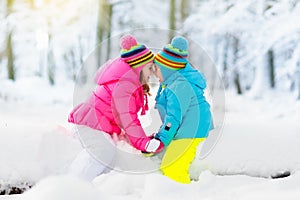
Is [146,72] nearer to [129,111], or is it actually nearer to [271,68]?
[129,111]

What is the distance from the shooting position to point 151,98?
279 cm

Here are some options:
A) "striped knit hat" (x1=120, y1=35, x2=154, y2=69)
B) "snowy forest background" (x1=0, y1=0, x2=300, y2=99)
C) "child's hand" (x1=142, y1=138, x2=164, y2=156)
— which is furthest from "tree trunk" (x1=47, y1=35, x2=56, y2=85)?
"child's hand" (x1=142, y1=138, x2=164, y2=156)

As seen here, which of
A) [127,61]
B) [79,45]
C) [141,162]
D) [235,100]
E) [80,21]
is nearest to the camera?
[127,61]

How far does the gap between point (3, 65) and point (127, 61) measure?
29.5ft

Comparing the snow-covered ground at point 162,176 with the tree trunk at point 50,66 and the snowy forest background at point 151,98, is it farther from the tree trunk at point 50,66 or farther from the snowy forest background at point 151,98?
the tree trunk at point 50,66

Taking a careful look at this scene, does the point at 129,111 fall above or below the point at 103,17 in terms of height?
above

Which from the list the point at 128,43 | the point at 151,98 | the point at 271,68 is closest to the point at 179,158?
the point at 151,98

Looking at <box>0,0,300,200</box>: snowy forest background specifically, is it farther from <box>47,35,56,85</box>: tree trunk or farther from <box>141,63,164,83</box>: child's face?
<box>141,63,164,83</box>: child's face

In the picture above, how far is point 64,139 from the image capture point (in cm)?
309

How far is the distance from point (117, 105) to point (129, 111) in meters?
0.08

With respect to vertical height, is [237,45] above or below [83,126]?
below

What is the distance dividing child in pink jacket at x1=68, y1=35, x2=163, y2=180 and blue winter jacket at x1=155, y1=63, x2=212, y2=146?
12 cm

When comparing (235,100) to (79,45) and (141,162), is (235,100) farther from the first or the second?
(141,162)

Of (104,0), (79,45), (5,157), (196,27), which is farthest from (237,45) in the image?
(5,157)
